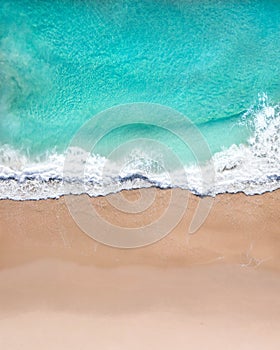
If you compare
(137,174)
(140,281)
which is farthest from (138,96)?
(140,281)

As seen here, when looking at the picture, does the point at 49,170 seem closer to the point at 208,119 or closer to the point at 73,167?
the point at 73,167

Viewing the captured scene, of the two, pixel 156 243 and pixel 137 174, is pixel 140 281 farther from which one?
pixel 137 174

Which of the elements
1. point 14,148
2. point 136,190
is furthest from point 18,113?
point 136,190

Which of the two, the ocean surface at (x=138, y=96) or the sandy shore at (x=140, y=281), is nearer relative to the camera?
the sandy shore at (x=140, y=281)

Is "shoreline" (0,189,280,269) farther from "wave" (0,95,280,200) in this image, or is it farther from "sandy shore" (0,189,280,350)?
"wave" (0,95,280,200)

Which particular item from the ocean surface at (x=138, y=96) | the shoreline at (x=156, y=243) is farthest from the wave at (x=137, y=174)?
the shoreline at (x=156, y=243)

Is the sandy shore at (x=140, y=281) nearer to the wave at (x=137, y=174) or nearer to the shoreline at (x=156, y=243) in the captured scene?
the shoreline at (x=156, y=243)
